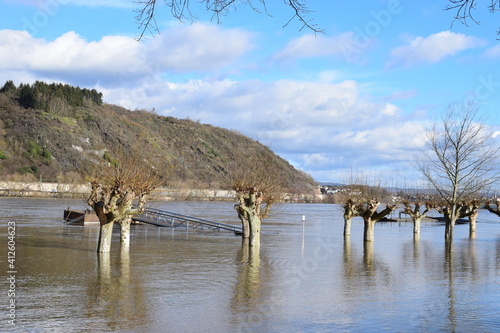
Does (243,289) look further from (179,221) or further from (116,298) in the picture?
(179,221)

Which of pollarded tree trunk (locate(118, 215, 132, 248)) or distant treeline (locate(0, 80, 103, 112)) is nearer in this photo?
pollarded tree trunk (locate(118, 215, 132, 248))

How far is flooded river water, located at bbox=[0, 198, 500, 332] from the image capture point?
14.0 m

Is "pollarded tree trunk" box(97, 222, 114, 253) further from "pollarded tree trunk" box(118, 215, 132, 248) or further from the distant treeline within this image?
the distant treeline

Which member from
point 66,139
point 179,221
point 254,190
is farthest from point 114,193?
point 66,139

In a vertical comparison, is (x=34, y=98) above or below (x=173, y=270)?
above

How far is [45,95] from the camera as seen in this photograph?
159750 millimetres

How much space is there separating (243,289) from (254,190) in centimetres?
1369

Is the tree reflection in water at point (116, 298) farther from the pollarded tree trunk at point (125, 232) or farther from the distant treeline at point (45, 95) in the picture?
the distant treeline at point (45, 95)

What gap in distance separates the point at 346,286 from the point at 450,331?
659 centimetres

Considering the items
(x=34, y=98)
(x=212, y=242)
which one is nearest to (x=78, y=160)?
(x=34, y=98)

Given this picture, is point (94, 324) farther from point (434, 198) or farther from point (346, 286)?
point (434, 198)

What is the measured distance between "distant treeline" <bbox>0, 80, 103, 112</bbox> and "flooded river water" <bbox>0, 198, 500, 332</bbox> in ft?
437

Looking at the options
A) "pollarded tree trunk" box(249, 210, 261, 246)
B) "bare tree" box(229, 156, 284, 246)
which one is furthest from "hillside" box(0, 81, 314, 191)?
"pollarded tree trunk" box(249, 210, 261, 246)

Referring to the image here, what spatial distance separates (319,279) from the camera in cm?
2158
